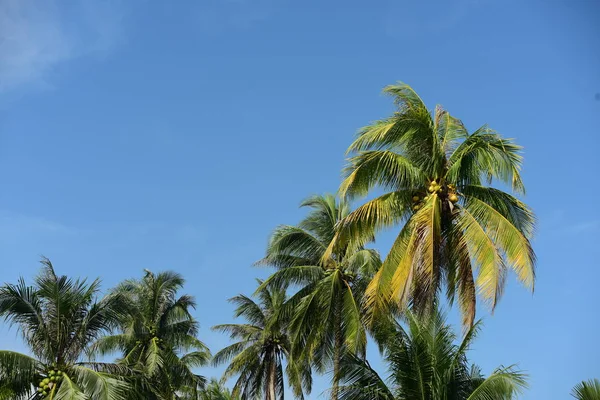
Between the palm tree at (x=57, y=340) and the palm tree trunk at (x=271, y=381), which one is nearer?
the palm tree at (x=57, y=340)

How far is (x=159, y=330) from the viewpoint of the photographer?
33.3 meters

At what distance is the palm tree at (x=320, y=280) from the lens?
25.9m

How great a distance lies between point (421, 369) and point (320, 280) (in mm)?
9481

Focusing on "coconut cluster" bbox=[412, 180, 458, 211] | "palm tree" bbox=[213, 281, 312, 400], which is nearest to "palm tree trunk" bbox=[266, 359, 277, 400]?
"palm tree" bbox=[213, 281, 312, 400]

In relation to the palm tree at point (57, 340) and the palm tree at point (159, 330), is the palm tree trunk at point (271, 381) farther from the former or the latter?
the palm tree at point (57, 340)

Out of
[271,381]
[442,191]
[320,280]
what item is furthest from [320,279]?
[442,191]

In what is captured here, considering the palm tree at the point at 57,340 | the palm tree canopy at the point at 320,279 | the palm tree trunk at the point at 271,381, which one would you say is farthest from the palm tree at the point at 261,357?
the palm tree at the point at 57,340

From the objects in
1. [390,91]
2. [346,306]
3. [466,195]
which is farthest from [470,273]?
[346,306]

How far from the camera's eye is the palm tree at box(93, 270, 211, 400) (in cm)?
3216

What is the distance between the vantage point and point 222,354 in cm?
3650

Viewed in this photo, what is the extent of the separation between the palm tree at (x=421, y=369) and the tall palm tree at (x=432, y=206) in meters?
0.66

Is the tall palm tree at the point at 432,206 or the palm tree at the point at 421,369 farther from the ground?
the tall palm tree at the point at 432,206

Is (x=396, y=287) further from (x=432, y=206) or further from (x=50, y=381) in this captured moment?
(x=50, y=381)

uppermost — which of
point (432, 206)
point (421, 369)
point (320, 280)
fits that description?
point (320, 280)
